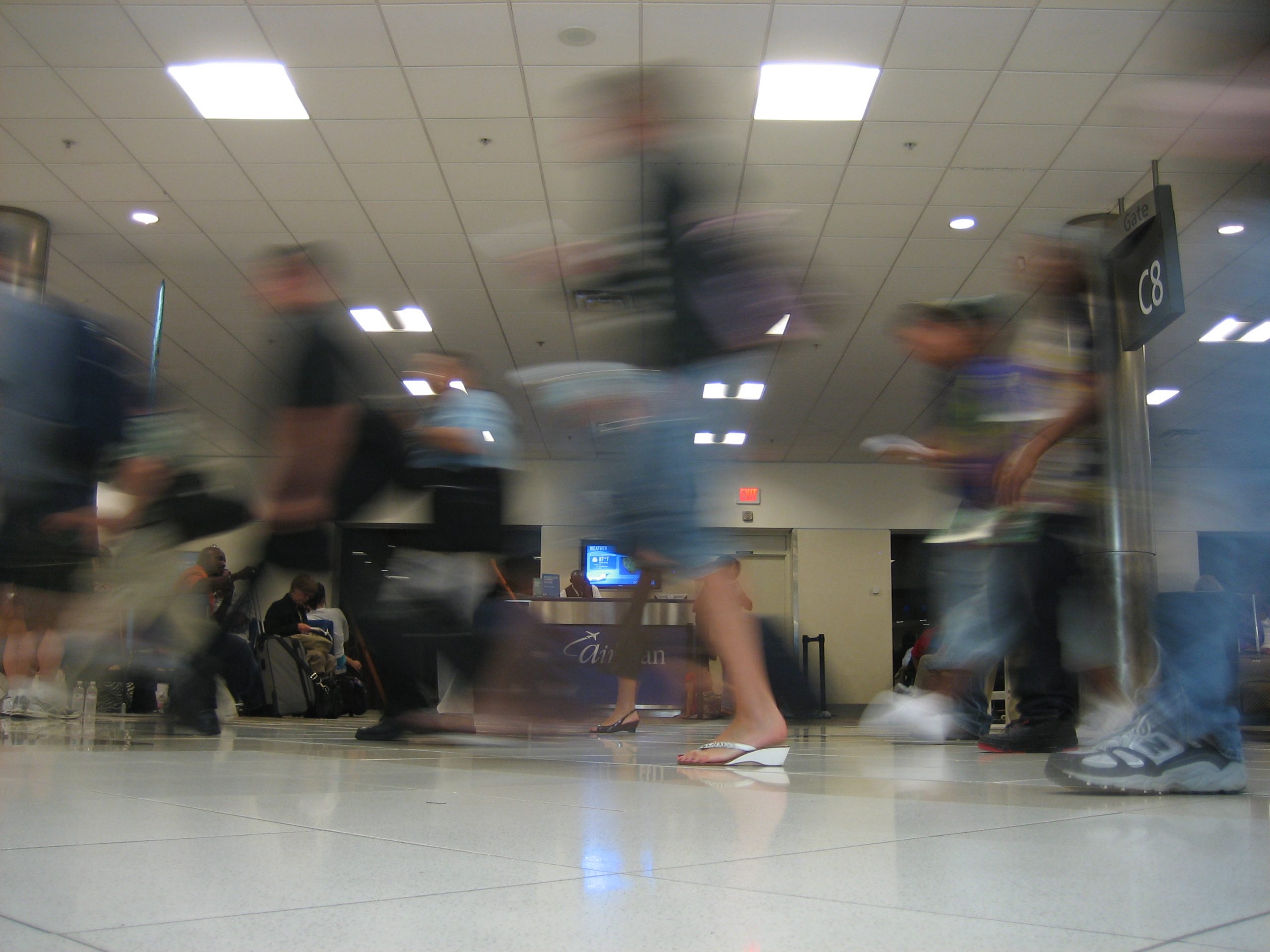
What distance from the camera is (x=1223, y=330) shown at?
27.5ft

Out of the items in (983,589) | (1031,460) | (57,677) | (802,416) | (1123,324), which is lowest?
(57,677)

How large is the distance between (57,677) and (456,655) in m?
3.13

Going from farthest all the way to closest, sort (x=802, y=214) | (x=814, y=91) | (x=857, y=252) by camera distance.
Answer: (x=857, y=252) < (x=802, y=214) < (x=814, y=91)

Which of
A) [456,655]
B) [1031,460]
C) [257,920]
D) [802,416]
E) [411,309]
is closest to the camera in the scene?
[257,920]

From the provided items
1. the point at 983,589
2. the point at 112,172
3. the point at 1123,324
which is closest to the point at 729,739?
the point at 983,589

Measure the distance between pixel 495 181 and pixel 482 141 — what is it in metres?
0.47

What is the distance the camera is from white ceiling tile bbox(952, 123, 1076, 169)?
5348 mm

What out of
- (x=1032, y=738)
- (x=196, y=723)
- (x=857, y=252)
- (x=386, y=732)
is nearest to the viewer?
(x=1032, y=738)

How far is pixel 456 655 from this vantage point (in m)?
3.07

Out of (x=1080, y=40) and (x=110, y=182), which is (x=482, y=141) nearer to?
(x=110, y=182)

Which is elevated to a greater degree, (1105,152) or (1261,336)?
(1105,152)

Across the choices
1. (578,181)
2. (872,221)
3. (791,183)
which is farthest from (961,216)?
(578,181)

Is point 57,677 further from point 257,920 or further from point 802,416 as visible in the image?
point 802,416

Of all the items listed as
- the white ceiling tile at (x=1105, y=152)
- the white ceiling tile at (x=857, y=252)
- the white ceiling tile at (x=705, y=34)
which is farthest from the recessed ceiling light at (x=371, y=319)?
the white ceiling tile at (x=1105, y=152)
